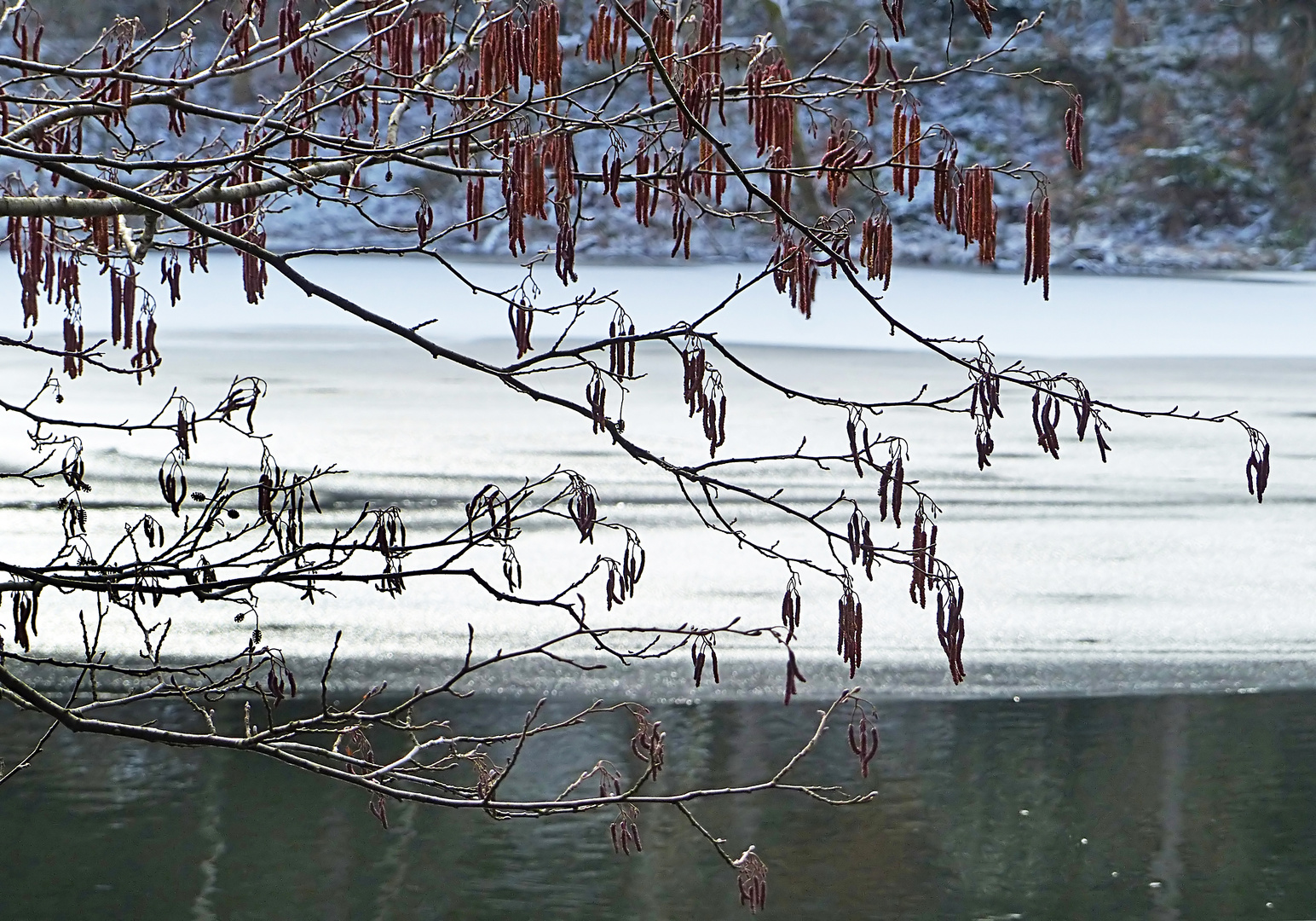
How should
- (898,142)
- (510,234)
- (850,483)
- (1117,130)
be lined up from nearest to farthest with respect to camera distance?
(510,234)
(898,142)
(850,483)
(1117,130)

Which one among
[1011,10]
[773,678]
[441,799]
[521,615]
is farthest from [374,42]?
[1011,10]

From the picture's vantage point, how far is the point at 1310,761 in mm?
6188

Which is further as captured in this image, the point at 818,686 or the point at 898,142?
the point at 818,686

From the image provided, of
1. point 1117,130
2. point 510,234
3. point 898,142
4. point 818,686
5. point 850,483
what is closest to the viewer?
point 510,234

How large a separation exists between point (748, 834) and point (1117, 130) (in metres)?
26.0

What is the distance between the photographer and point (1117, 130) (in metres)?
29.7

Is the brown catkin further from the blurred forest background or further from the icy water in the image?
the blurred forest background

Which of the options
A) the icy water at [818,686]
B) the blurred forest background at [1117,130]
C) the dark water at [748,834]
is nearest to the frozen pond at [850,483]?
the icy water at [818,686]

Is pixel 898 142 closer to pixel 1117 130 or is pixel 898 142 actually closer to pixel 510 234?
pixel 510 234

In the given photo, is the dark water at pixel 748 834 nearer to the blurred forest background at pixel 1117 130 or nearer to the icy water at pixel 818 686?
the icy water at pixel 818 686

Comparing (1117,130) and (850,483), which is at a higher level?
(1117,130)

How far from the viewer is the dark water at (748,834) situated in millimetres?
5055

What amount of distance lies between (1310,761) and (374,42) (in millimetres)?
4182

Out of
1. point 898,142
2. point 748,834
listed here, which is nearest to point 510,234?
point 898,142
